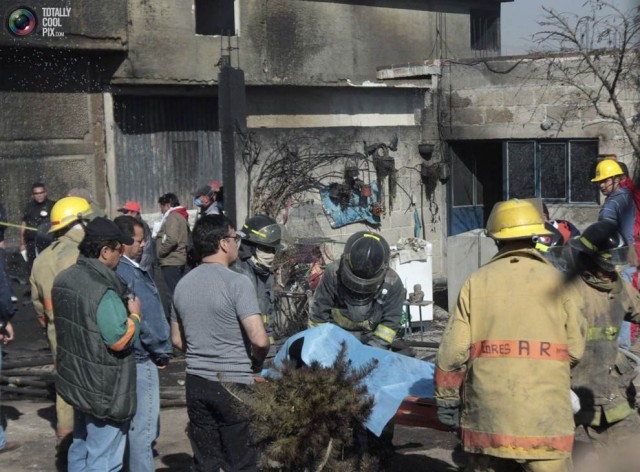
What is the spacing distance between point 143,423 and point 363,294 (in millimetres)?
1561

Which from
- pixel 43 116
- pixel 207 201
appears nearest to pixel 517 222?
pixel 207 201

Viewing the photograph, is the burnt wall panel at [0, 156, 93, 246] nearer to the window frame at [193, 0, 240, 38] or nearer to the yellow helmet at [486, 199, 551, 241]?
the window frame at [193, 0, 240, 38]

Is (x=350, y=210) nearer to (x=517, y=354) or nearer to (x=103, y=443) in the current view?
(x=103, y=443)

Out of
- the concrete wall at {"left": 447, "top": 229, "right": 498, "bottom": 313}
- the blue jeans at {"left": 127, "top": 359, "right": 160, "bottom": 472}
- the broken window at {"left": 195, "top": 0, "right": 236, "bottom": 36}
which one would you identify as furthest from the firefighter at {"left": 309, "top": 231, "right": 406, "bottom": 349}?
the broken window at {"left": 195, "top": 0, "right": 236, "bottom": 36}

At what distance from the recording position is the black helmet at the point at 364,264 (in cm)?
598

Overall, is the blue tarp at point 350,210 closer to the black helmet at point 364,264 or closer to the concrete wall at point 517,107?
the concrete wall at point 517,107

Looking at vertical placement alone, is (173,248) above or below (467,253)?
above

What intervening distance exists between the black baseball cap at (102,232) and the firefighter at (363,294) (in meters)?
1.46

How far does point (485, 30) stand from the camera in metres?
22.7

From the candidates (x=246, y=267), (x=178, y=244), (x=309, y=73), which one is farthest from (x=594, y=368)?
(x=309, y=73)

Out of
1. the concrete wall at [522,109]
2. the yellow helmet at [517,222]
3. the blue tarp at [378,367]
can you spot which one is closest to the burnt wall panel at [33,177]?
the concrete wall at [522,109]

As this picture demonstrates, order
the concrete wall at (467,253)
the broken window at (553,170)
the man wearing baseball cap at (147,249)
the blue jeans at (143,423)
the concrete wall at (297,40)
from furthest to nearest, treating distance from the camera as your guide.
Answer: the concrete wall at (297,40), the broken window at (553,170), the concrete wall at (467,253), the man wearing baseball cap at (147,249), the blue jeans at (143,423)

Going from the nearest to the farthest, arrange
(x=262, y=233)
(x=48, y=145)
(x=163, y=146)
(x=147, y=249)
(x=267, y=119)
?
(x=262, y=233)
(x=147, y=249)
(x=48, y=145)
(x=163, y=146)
(x=267, y=119)

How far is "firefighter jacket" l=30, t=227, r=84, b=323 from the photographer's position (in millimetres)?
6238
